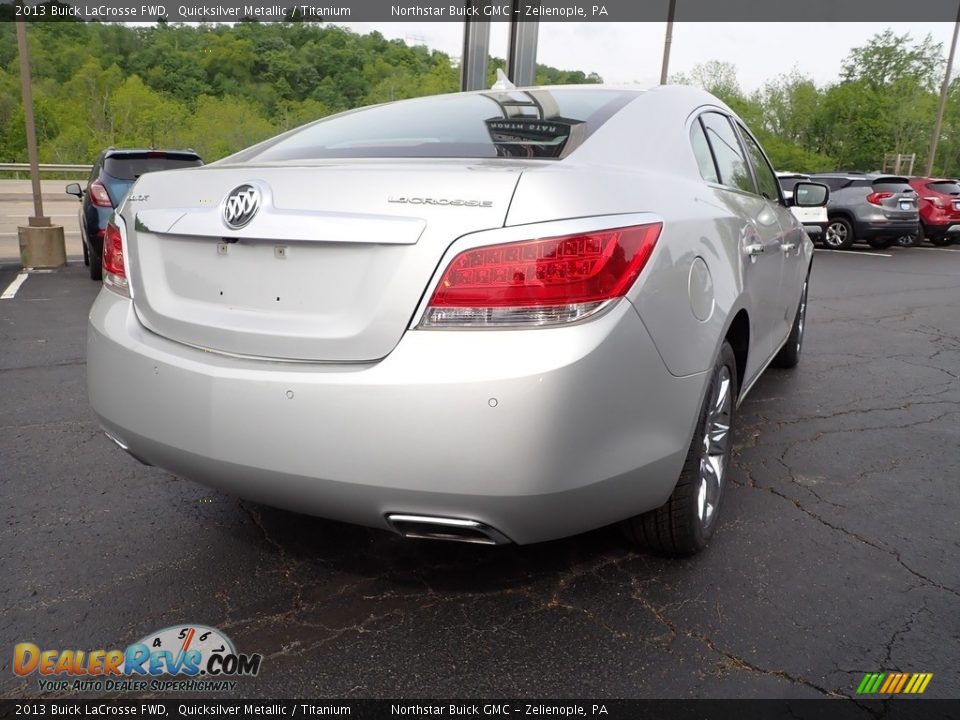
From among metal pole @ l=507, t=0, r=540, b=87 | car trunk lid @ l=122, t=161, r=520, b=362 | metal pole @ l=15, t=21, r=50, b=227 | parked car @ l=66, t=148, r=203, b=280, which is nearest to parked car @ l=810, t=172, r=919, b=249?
metal pole @ l=507, t=0, r=540, b=87

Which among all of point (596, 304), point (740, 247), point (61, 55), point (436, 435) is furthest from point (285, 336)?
point (61, 55)

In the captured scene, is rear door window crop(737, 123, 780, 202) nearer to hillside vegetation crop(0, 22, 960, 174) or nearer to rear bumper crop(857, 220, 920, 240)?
hillside vegetation crop(0, 22, 960, 174)

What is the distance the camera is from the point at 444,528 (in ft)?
6.01

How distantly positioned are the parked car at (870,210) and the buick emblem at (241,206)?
1573 cm

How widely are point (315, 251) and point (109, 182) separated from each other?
7999mm

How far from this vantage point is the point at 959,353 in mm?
6051

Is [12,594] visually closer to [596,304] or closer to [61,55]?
[596,304]

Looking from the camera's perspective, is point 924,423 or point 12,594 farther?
point 924,423

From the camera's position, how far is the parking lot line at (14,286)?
765 cm

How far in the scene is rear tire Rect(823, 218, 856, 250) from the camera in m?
16.0

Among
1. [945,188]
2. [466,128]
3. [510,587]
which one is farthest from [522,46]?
[945,188]

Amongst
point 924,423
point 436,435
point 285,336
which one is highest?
point 285,336
